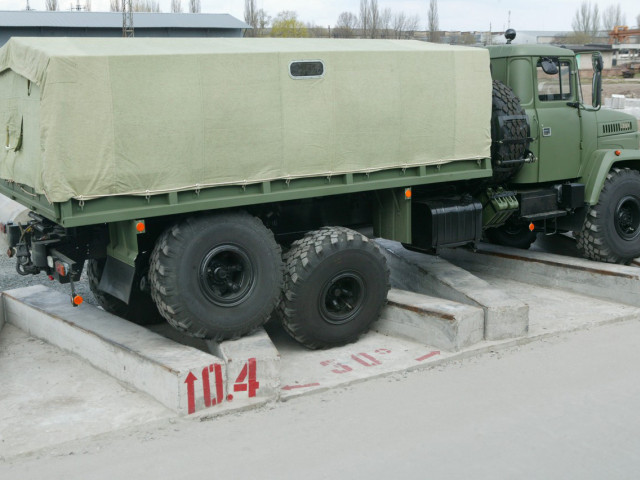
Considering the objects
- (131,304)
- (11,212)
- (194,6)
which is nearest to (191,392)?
(131,304)

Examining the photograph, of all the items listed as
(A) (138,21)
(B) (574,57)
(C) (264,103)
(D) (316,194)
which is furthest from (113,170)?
(A) (138,21)

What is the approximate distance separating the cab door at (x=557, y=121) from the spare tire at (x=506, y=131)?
337mm

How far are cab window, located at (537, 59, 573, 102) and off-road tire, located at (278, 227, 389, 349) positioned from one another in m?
3.15

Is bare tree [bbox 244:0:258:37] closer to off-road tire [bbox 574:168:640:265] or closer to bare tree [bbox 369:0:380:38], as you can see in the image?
bare tree [bbox 369:0:380:38]

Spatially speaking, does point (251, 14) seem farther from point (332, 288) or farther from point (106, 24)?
point (332, 288)

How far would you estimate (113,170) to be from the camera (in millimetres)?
6219

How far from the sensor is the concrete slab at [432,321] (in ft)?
23.7

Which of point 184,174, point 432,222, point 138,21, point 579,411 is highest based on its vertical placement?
point 138,21

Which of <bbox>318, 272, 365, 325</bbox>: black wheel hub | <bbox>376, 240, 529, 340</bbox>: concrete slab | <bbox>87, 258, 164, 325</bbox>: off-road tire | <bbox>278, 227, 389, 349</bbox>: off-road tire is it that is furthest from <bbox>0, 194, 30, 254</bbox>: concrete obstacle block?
<bbox>376, 240, 529, 340</bbox>: concrete slab

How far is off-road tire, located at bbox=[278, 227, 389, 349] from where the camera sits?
716cm

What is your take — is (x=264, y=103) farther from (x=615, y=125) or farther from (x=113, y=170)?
(x=615, y=125)

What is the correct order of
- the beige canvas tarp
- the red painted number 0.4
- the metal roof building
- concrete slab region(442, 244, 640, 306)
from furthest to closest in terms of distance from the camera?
the metal roof building → concrete slab region(442, 244, 640, 306) → the red painted number 0.4 → the beige canvas tarp

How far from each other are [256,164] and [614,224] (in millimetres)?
4958

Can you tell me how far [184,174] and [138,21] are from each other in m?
33.0
